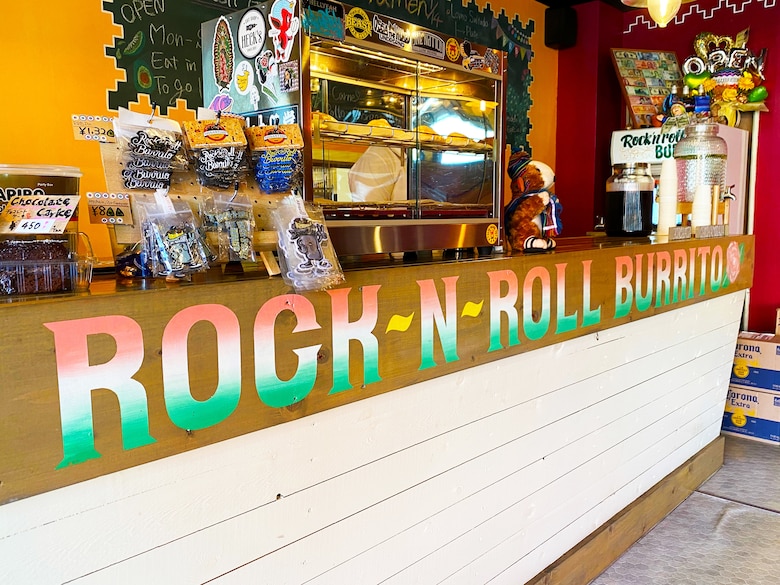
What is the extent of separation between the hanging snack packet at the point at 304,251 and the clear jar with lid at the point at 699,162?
2.63 m

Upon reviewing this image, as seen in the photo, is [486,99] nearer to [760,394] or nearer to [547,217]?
[547,217]

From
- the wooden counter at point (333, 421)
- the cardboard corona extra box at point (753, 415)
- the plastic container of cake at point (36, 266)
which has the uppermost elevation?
the plastic container of cake at point (36, 266)

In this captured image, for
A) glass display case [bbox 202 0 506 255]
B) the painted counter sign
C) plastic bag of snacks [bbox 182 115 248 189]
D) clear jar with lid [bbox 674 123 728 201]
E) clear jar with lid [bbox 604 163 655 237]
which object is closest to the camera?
the painted counter sign

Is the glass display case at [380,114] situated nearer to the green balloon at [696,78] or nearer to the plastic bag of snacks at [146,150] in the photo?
the plastic bag of snacks at [146,150]

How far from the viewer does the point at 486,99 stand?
78.2 inches

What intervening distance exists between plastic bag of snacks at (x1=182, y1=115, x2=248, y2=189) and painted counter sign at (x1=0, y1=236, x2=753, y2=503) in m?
0.26

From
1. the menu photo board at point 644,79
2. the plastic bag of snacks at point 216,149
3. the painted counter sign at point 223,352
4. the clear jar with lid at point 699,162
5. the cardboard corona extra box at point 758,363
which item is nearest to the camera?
the painted counter sign at point 223,352

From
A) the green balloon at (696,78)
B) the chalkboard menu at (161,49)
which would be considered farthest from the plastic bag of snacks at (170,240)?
the green balloon at (696,78)

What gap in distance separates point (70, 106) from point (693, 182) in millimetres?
3011

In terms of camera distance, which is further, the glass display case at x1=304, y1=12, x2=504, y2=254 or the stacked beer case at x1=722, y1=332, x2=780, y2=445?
the stacked beer case at x1=722, y1=332, x2=780, y2=445

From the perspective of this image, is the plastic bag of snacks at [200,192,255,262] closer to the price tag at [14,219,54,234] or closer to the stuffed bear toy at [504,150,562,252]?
the price tag at [14,219,54,234]

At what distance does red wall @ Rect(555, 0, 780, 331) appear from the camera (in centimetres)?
420

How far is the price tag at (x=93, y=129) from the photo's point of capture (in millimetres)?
1102

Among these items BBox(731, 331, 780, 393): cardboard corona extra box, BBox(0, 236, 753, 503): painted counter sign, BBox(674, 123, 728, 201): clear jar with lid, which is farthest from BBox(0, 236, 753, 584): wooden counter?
BBox(731, 331, 780, 393): cardboard corona extra box
